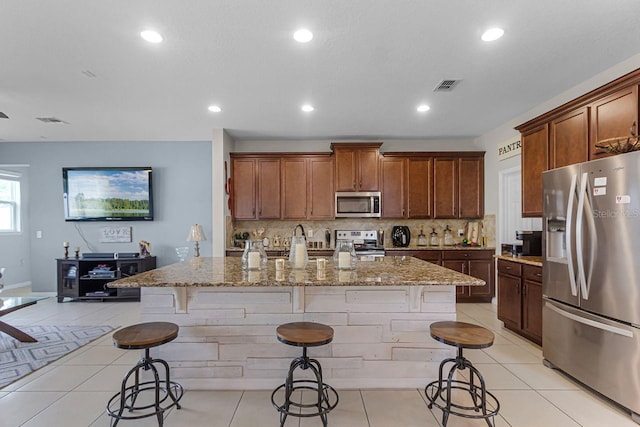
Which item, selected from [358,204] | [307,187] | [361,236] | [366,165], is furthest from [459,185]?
[307,187]

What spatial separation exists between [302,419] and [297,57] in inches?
108

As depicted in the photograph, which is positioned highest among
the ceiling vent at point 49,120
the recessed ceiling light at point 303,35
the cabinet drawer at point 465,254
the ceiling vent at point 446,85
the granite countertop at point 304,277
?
the recessed ceiling light at point 303,35

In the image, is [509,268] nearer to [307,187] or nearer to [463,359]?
[463,359]

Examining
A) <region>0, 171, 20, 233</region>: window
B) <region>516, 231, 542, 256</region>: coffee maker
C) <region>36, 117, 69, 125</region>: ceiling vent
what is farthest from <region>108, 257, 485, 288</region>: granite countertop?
<region>0, 171, 20, 233</region>: window

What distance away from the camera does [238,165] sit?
5.31 metres

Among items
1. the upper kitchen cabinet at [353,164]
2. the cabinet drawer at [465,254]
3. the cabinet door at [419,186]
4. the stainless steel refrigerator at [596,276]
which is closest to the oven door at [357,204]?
the upper kitchen cabinet at [353,164]

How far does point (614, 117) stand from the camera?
265 centimetres

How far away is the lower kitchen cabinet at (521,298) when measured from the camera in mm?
3293

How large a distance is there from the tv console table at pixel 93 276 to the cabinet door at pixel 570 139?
5.77 metres

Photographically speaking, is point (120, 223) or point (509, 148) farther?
point (120, 223)

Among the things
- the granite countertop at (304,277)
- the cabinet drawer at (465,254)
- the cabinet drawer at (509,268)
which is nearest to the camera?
the granite countertop at (304,277)

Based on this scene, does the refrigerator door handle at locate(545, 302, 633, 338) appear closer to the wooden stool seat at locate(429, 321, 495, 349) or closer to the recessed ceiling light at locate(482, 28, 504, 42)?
the wooden stool seat at locate(429, 321, 495, 349)

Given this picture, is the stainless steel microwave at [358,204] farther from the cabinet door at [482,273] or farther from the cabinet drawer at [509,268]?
the cabinet drawer at [509,268]

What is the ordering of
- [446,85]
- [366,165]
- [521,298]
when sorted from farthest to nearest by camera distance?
[366,165] → [521,298] → [446,85]
